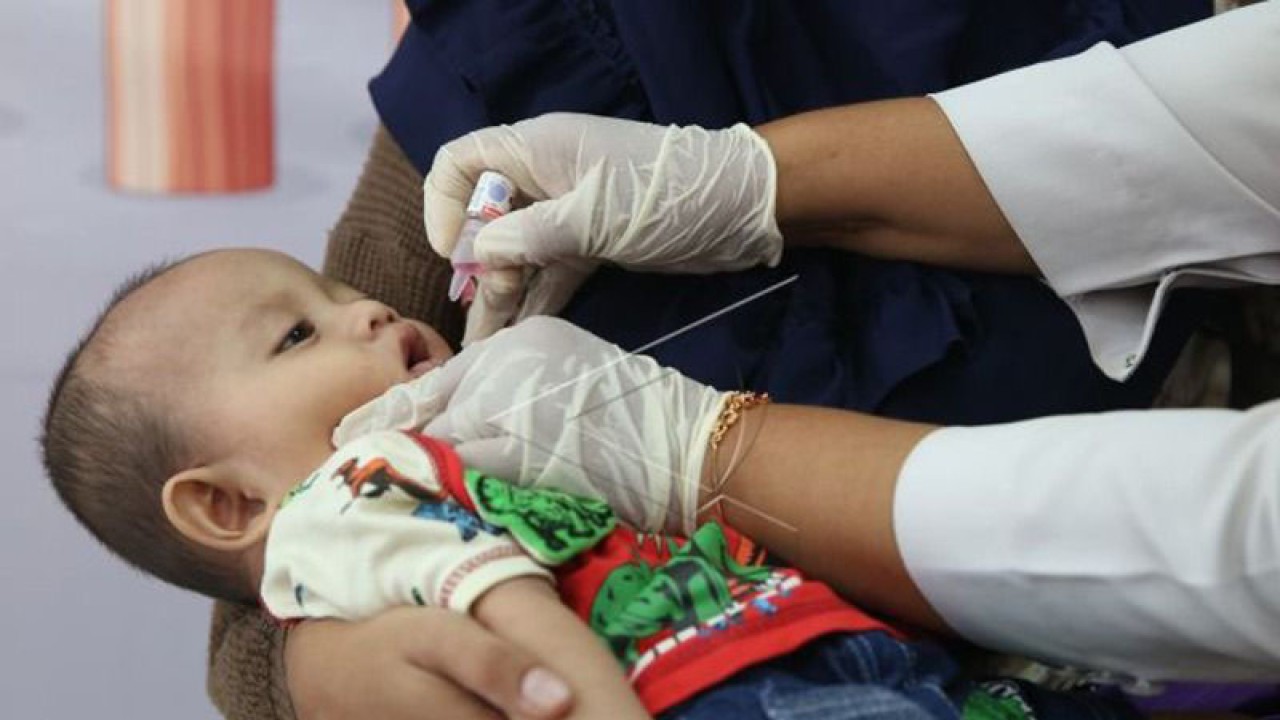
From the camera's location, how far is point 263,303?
1.06m

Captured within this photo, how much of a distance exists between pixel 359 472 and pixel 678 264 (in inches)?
12.6

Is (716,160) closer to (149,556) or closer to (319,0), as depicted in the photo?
(149,556)

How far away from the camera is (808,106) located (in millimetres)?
1141

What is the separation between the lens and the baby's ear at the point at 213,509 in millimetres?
1003

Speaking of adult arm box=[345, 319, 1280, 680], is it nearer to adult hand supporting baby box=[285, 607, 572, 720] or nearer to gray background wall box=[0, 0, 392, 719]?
adult hand supporting baby box=[285, 607, 572, 720]

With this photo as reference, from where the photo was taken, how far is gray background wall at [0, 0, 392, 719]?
159 cm

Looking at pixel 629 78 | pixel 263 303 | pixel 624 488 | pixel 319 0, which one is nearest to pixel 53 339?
pixel 319 0

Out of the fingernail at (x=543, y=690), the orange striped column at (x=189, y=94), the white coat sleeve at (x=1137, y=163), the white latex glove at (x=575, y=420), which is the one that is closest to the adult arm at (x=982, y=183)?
the white coat sleeve at (x=1137, y=163)

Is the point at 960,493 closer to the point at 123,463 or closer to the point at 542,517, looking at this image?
the point at 542,517

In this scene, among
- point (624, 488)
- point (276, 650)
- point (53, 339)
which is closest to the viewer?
point (624, 488)

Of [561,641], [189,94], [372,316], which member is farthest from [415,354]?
[189,94]

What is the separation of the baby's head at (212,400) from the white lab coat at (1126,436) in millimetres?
429

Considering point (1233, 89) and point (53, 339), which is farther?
point (53, 339)

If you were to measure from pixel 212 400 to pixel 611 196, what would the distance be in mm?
322
